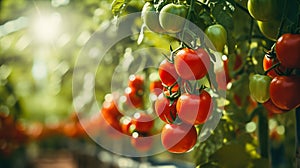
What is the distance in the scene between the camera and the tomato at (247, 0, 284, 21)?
77 cm

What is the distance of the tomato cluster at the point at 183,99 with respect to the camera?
2.49 feet

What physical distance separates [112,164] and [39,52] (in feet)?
2.65

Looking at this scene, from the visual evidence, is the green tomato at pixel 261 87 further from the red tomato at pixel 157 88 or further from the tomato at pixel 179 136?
the red tomato at pixel 157 88

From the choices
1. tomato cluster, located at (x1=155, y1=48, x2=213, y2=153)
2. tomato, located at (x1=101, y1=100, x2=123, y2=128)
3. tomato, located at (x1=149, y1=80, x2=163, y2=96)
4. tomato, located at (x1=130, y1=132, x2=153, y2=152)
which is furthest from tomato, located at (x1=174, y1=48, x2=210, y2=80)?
tomato, located at (x1=101, y1=100, x2=123, y2=128)

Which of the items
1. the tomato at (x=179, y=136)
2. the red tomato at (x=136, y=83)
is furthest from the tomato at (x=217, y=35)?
the red tomato at (x=136, y=83)

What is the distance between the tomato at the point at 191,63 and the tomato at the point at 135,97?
2.06ft

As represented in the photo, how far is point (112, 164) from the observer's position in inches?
118

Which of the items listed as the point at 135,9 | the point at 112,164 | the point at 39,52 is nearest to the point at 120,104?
the point at 135,9

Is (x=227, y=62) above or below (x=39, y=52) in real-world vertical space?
above

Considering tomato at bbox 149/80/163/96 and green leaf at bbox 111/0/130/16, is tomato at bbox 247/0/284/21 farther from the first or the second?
tomato at bbox 149/80/163/96

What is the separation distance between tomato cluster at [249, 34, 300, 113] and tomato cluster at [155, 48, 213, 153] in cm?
8

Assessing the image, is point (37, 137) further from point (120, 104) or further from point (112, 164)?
point (120, 104)

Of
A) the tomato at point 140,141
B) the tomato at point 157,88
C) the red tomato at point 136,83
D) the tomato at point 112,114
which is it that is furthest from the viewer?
the tomato at point 112,114

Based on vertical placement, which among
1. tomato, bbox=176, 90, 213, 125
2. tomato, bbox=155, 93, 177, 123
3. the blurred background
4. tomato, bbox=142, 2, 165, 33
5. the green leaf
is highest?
tomato, bbox=142, 2, 165, 33
